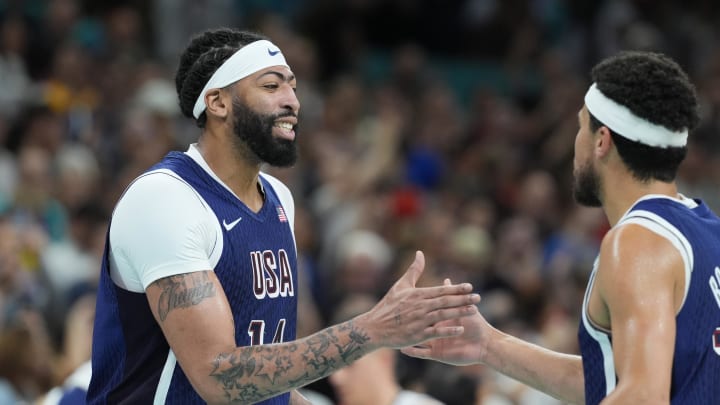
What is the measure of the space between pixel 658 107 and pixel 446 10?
1459 cm

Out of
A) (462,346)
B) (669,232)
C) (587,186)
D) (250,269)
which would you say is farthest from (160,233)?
(669,232)

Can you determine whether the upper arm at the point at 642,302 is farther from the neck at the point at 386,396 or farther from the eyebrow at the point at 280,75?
the neck at the point at 386,396

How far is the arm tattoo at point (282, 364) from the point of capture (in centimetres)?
512

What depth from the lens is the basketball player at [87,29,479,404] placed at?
16.8ft

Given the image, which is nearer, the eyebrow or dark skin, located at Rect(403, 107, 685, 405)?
dark skin, located at Rect(403, 107, 685, 405)

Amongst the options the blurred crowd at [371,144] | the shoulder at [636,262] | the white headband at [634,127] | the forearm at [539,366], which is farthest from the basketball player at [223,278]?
the blurred crowd at [371,144]

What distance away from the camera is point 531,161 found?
1630 centimetres

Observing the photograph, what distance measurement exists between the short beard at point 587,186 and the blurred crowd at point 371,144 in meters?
3.79

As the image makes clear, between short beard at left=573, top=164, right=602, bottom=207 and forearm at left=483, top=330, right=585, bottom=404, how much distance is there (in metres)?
0.88

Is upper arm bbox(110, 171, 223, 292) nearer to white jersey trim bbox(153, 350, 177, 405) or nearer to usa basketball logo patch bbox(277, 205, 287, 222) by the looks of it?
white jersey trim bbox(153, 350, 177, 405)

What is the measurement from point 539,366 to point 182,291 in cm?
178

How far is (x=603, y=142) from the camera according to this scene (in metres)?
5.18

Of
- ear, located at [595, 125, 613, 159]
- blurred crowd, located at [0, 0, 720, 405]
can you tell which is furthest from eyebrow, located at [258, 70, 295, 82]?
blurred crowd, located at [0, 0, 720, 405]

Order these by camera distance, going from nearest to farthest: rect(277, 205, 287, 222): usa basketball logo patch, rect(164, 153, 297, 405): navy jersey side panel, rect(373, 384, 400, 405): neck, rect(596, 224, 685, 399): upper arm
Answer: rect(596, 224, 685, 399): upper arm
rect(164, 153, 297, 405): navy jersey side panel
rect(277, 205, 287, 222): usa basketball logo patch
rect(373, 384, 400, 405): neck
